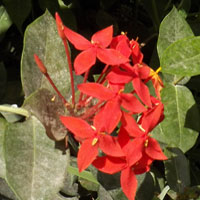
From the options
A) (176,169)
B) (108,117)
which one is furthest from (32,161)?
(176,169)

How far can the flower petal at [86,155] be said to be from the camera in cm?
76

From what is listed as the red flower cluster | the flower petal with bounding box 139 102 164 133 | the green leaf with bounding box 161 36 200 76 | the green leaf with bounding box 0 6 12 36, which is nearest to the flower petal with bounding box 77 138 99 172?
the red flower cluster

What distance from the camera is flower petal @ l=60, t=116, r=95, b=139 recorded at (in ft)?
2.49

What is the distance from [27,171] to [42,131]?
3.3 inches

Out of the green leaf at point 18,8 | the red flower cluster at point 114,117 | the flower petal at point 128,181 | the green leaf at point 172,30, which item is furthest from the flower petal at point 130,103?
the green leaf at point 18,8

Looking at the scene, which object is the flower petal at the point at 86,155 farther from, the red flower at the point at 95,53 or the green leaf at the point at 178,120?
the green leaf at the point at 178,120

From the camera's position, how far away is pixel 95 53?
828 millimetres

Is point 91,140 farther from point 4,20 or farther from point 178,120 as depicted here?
point 4,20

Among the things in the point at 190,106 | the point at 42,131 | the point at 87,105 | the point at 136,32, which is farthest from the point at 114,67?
the point at 136,32

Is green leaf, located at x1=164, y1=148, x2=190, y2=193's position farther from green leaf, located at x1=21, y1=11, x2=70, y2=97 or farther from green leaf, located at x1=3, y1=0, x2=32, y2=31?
green leaf, located at x1=3, y1=0, x2=32, y2=31

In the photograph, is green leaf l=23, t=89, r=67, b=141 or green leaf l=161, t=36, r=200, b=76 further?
green leaf l=161, t=36, r=200, b=76

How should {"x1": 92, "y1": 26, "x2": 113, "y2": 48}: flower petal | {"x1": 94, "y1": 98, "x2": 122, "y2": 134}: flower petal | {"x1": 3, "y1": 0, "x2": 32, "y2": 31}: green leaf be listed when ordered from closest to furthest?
{"x1": 94, "y1": 98, "x2": 122, "y2": 134}: flower petal < {"x1": 92, "y1": 26, "x2": 113, "y2": 48}: flower petal < {"x1": 3, "y1": 0, "x2": 32, "y2": 31}: green leaf

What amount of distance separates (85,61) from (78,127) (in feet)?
0.39

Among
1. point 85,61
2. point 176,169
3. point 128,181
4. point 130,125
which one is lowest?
point 176,169
